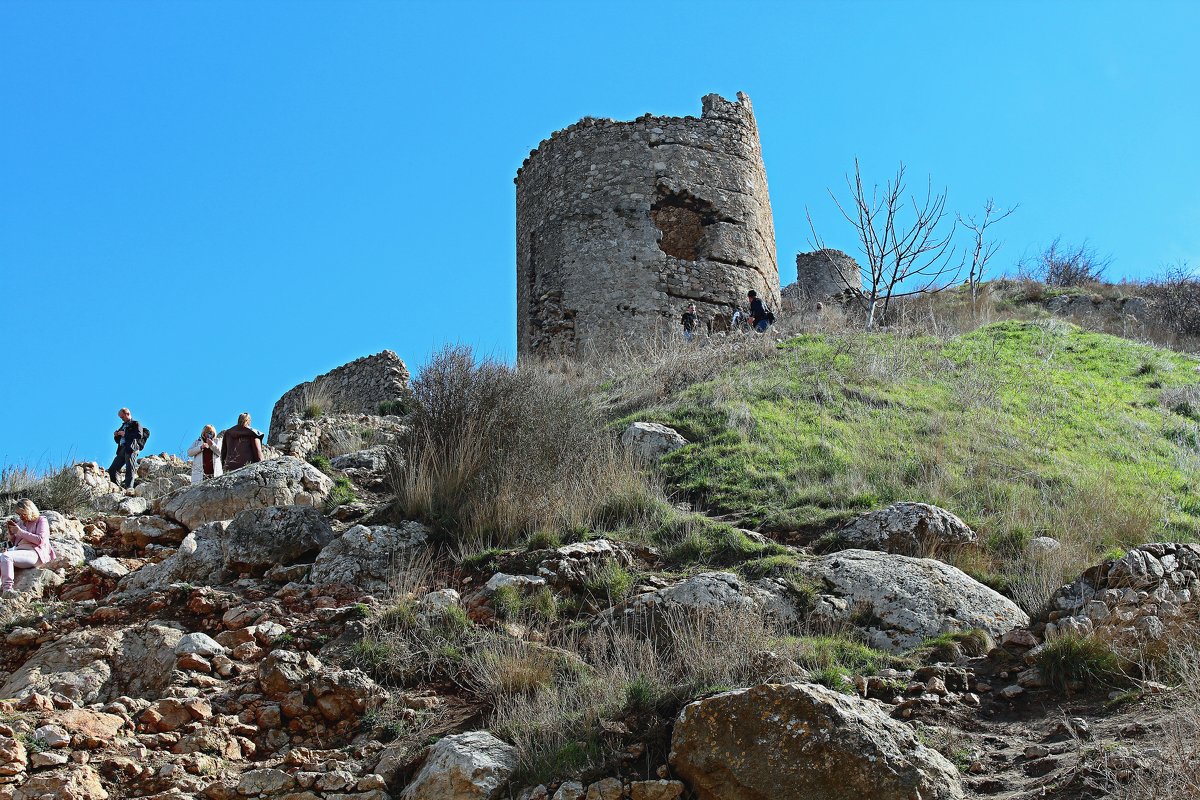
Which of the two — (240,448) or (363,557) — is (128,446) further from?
(363,557)

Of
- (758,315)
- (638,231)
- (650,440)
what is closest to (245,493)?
(650,440)

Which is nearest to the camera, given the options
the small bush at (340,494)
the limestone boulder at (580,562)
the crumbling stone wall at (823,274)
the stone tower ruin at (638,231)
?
the limestone boulder at (580,562)

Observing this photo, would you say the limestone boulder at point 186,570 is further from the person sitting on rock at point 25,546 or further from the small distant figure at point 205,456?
the small distant figure at point 205,456

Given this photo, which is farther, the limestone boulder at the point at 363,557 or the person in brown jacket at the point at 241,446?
the person in brown jacket at the point at 241,446

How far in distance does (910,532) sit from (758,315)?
29.1 feet

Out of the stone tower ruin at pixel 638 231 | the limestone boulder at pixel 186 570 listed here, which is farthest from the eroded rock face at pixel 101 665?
the stone tower ruin at pixel 638 231

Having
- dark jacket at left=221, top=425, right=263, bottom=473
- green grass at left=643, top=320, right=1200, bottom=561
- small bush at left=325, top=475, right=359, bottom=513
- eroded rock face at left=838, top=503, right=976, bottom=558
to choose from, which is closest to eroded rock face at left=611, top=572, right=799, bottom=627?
green grass at left=643, top=320, right=1200, bottom=561

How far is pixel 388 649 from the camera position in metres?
6.45

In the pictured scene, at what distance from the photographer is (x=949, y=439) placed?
1032 centimetres

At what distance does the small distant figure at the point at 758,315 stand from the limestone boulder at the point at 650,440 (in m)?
6.02

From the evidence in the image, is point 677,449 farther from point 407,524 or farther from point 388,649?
point 388,649

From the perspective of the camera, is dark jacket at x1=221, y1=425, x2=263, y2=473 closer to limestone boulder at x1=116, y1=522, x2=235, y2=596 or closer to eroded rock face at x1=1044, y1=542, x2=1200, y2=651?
limestone boulder at x1=116, y1=522, x2=235, y2=596

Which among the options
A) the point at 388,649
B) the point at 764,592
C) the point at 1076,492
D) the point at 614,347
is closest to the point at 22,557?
the point at 388,649

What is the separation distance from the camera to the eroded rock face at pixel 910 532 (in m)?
7.80
